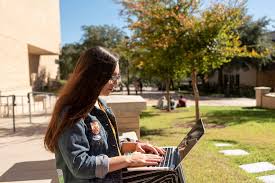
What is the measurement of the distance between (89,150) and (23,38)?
18.1m

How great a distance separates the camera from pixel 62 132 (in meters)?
1.68

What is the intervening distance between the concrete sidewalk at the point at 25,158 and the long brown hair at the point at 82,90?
2.86 meters

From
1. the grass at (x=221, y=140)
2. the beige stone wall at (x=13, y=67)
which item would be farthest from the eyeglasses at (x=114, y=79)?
the beige stone wall at (x=13, y=67)

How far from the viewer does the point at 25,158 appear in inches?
231

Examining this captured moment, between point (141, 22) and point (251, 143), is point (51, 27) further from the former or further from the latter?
point (251, 143)

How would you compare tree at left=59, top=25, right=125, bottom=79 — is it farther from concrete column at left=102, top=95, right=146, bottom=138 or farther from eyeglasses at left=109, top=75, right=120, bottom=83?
eyeglasses at left=109, top=75, right=120, bottom=83

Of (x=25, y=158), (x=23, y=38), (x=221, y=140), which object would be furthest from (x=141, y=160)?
(x=23, y=38)

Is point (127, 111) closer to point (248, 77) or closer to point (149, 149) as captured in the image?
point (149, 149)

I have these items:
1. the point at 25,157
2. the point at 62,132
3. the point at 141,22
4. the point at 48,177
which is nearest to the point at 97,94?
the point at 62,132

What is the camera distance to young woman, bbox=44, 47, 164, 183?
1.67 metres

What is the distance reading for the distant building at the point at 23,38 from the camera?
51.2ft

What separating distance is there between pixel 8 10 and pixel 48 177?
13.8 meters

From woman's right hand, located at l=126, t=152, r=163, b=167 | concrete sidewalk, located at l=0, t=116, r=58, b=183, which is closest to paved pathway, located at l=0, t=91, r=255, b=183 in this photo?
concrete sidewalk, located at l=0, t=116, r=58, b=183

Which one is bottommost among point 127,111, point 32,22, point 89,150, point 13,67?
point 127,111
